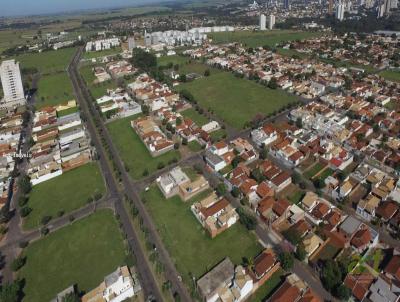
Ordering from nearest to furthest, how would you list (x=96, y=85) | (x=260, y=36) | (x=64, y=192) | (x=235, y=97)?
(x=64, y=192) < (x=235, y=97) < (x=96, y=85) < (x=260, y=36)

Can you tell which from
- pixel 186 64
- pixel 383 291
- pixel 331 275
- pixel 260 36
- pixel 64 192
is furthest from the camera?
pixel 260 36

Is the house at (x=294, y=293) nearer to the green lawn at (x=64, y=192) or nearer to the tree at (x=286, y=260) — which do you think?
the tree at (x=286, y=260)

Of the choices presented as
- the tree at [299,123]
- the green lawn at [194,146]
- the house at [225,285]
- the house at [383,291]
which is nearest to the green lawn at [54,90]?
the green lawn at [194,146]

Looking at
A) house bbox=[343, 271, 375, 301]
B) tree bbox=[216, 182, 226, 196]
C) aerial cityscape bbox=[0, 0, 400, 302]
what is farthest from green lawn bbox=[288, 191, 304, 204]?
house bbox=[343, 271, 375, 301]

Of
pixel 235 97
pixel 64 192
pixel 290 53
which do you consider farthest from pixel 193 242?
pixel 290 53

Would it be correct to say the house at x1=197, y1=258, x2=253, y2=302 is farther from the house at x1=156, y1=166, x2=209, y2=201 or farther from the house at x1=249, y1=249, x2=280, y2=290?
the house at x1=156, y1=166, x2=209, y2=201

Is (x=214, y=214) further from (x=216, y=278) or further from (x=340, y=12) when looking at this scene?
(x=340, y=12)
